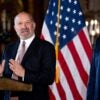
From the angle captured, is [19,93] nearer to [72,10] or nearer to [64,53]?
[64,53]

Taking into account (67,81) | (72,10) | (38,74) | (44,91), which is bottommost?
(67,81)

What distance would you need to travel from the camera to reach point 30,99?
116 inches

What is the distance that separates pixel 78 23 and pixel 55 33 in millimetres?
298

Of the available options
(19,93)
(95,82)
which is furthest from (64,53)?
(19,93)

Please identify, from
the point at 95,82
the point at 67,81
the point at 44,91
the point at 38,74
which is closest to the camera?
the point at 38,74

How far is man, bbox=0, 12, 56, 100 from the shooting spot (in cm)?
279

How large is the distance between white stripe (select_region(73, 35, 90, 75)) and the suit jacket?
130cm

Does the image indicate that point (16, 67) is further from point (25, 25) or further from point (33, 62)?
point (25, 25)

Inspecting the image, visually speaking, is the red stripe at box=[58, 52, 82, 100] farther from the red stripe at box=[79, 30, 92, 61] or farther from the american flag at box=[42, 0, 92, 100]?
the red stripe at box=[79, 30, 92, 61]

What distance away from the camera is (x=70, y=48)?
4.37 meters

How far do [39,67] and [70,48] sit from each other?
151 cm

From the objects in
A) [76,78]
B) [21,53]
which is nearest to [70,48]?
[76,78]

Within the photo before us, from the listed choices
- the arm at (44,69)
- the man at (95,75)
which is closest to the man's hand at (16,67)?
the arm at (44,69)

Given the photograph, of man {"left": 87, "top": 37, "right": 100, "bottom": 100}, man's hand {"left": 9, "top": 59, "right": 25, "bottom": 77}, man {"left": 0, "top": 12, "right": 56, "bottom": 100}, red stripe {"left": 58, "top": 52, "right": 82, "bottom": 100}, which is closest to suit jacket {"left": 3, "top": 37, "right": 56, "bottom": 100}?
man {"left": 0, "top": 12, "right": 56, "bottom": 100}
